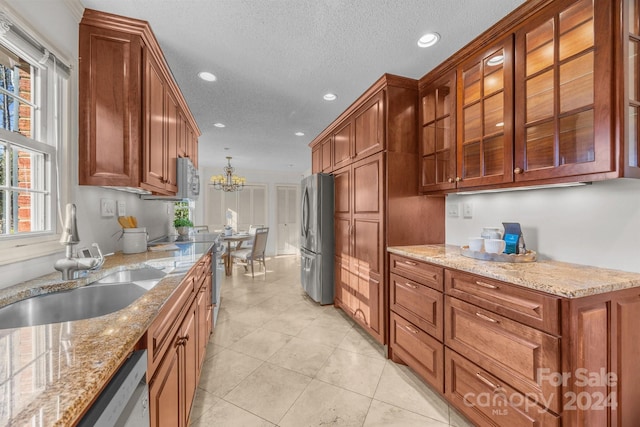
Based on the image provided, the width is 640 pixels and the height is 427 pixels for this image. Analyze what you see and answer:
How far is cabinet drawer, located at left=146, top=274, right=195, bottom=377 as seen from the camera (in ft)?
2.90

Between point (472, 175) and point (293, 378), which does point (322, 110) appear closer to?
point (472, 175)

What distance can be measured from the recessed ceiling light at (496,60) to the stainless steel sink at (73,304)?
7.99 ft

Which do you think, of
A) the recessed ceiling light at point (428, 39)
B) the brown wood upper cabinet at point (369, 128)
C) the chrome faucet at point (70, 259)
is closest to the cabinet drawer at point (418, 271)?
the brown wood upper cabinet at point (369, 128)

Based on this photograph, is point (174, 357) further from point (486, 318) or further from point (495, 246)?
point (495, 246)

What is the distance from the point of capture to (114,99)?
1.67 m

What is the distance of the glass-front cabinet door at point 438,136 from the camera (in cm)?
200

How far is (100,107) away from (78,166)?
399 mm

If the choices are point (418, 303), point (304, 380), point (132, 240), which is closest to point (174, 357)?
point (304, 380)

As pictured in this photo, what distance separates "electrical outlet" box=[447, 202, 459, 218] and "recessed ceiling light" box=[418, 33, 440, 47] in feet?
4.28

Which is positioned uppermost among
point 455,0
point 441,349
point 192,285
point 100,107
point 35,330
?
point 455,0

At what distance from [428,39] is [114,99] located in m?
2.19

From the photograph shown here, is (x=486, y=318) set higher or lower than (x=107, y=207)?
lower

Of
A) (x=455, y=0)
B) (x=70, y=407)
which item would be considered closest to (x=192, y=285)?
(x=70, y=407)

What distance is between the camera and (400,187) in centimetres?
225
